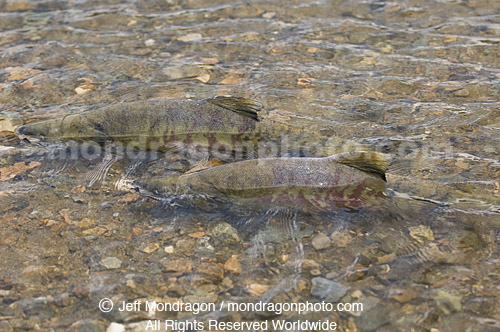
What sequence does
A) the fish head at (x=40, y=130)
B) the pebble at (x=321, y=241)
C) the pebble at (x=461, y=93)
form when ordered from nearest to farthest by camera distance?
1. the pebble at (x=321, y=241)
2. the fish head at (x=40, y=130)
3. the pebble at (x=461, y=93)

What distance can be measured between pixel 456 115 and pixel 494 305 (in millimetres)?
3033

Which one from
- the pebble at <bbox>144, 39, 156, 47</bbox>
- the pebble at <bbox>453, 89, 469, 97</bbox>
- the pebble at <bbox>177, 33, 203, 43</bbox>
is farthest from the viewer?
the pebble at <bbox>177, 33, 203, 43</bbox>

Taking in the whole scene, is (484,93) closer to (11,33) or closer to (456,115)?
(456,115)

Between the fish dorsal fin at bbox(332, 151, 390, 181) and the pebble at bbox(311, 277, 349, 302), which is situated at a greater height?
the fish dorsal fin at bbox(332, 151, 390, 181)

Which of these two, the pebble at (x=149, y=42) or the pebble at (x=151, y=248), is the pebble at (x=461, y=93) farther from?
the pebble at (x=149, y=42)

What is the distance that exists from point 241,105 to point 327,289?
2.56m

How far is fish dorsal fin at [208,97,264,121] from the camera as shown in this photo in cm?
564

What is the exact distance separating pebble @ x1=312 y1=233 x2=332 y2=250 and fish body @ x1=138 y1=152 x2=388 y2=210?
0.28 metres

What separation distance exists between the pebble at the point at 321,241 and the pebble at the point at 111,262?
164 cm

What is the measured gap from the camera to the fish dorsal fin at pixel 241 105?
18.5 feet

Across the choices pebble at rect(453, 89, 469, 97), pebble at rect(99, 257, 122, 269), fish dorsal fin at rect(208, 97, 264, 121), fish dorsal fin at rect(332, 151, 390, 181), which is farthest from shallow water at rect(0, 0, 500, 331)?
fish dorsal fin at rect(208, 97, 264, 121)

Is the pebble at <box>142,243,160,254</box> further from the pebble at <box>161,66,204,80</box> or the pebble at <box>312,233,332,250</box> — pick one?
the pebble at <box>161,66,204,80</box>

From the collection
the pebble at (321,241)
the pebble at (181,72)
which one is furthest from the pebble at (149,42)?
the pebble at (321,241)

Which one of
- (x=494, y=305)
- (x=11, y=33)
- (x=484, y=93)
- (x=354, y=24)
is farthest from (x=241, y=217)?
(x=11, y=33)
